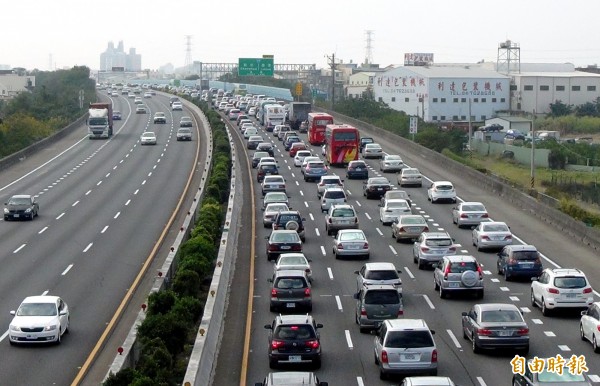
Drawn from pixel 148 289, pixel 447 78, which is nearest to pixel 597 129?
pixel 447 78

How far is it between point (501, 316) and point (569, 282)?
5.52m

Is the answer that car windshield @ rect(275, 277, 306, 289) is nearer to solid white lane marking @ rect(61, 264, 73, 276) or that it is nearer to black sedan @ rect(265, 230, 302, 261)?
black sedan @ rect(265, 230, 302, 261)

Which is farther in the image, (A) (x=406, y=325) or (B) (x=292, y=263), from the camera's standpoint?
(B) (x=292, y=263)

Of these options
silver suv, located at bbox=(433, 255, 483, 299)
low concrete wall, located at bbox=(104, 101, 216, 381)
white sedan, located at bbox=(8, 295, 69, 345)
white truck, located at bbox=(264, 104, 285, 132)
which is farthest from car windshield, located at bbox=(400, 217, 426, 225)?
white truck, located at bbox=(264, 104, 285, 132)

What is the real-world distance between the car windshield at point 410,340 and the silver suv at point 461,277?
9.98 meters

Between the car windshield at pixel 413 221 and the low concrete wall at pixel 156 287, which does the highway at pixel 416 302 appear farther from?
the low concrete wall at pixel 156 287

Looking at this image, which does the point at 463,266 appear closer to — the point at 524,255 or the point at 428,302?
the point at 428,302

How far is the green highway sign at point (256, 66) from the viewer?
134 m

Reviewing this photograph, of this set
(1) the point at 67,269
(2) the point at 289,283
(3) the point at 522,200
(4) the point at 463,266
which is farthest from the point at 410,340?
(3) the point at 522,200

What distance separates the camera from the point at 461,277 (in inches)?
1341

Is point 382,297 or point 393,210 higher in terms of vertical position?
point 382,297

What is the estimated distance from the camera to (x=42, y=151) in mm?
96000

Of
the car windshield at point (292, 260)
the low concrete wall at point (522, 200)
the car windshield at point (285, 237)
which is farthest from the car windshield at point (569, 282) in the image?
the low concrete wall at point (522, 200)

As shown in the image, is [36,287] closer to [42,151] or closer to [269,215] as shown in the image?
[269,215]
